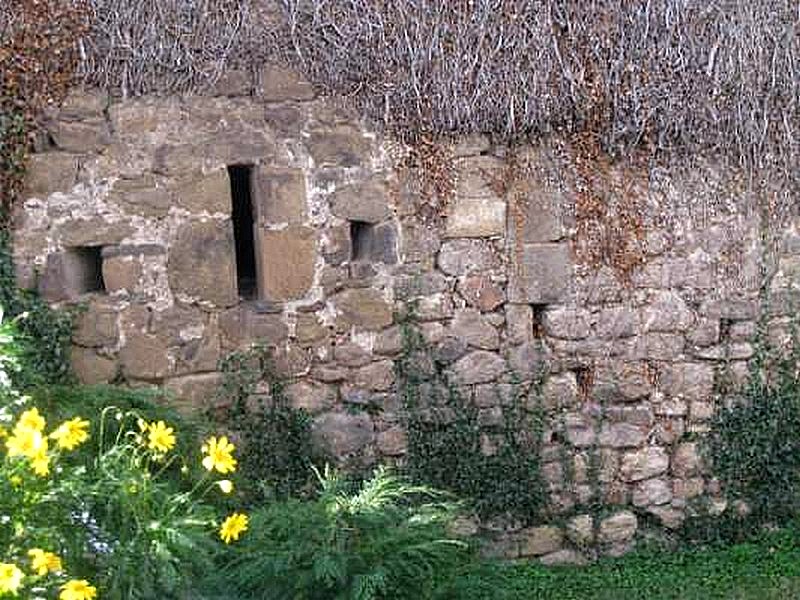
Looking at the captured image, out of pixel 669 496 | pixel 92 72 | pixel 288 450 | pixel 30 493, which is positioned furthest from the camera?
pixel 669 496

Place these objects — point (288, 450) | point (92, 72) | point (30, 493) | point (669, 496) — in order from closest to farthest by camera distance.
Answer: point (30, 493), point (92, 72), point (288, 450), point (669, 496)

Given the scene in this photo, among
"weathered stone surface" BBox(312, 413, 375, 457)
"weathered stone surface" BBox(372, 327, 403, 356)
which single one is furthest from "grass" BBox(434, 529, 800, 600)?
"weathered stone surface" BBox(372, 327, 403, 356)

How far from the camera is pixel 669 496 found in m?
5.25

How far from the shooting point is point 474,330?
502 cm

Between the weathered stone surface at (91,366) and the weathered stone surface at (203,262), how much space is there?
0.41 meters

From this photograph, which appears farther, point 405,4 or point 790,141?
point 790,141

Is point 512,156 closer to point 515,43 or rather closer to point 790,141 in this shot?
point 515,43

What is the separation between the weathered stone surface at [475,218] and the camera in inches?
195

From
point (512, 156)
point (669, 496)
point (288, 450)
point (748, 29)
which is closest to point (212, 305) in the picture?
point (288, 450)

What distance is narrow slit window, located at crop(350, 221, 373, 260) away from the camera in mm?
4922

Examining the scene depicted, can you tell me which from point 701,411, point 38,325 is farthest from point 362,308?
point 701,411

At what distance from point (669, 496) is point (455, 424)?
1109mm

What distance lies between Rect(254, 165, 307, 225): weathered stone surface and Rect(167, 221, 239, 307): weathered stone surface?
0.17 metres

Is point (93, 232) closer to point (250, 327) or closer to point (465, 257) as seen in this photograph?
point (250, 327)
